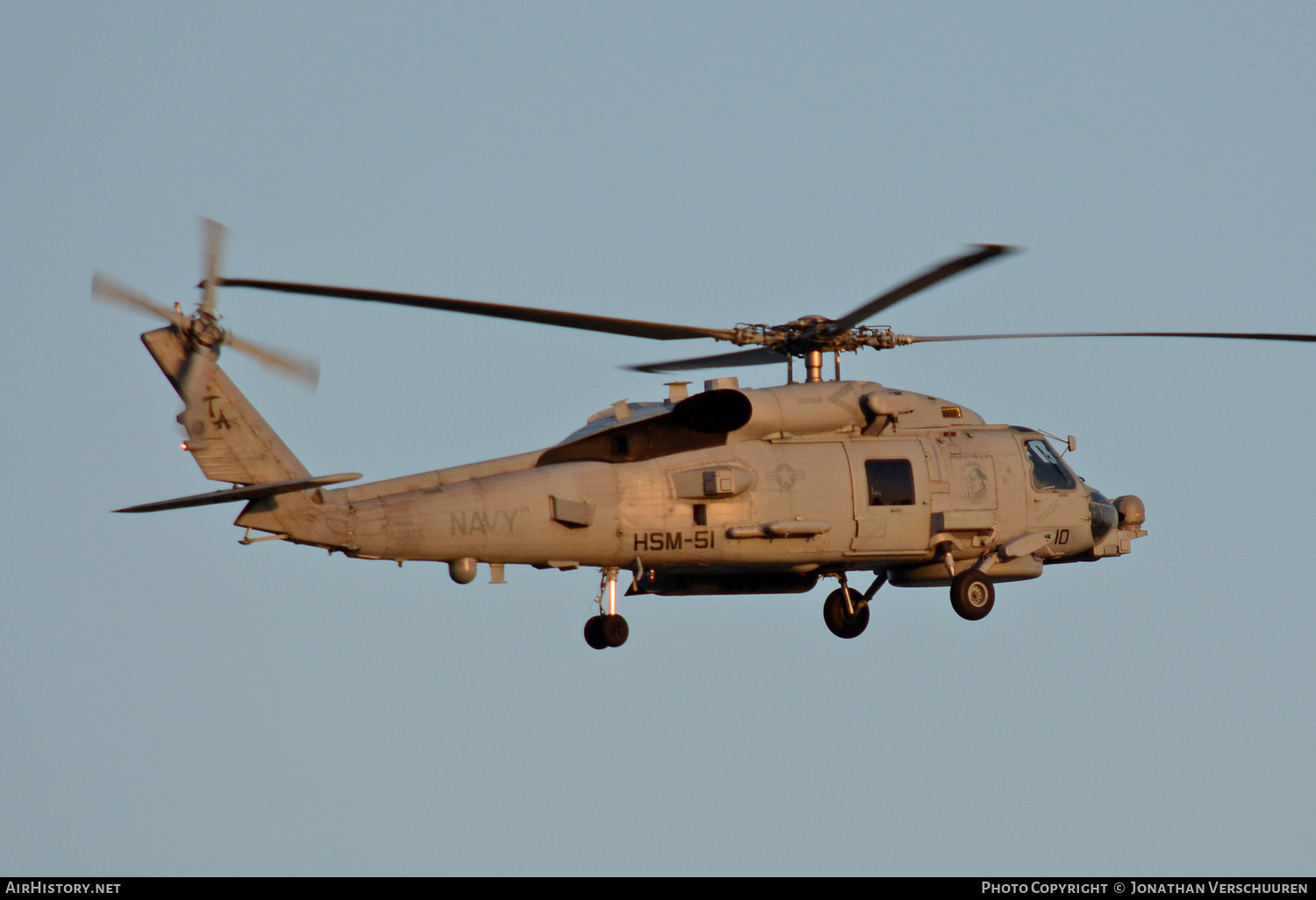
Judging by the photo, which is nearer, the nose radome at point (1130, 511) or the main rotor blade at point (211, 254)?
the main rotor blade at point (211, 254)

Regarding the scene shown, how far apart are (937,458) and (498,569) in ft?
25.0

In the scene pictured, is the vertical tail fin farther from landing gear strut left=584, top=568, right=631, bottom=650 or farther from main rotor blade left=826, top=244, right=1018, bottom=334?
main rotor blade left=826, top=244, right=1018, bottom=334

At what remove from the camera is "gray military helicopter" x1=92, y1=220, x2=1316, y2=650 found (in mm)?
25828

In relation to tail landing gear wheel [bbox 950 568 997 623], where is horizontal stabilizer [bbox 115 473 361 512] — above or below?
above

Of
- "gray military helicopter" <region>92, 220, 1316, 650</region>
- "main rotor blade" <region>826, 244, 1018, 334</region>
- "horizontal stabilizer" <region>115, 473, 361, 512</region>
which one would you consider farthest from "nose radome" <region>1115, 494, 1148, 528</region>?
"horizontal stabilizer" <region>115, 473, 361, 512</region>

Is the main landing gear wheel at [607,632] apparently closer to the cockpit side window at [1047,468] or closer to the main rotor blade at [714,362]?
the main rotor blade at [714,362]

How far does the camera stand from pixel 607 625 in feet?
95.5

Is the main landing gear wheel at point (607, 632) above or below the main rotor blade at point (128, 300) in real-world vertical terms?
below

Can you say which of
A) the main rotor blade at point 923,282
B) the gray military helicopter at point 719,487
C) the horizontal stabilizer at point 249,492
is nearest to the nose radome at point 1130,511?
the gray military helicopter at point 719,487

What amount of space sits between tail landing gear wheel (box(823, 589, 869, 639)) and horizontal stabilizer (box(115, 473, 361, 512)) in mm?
10027

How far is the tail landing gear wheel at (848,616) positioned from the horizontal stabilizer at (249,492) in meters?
10.0

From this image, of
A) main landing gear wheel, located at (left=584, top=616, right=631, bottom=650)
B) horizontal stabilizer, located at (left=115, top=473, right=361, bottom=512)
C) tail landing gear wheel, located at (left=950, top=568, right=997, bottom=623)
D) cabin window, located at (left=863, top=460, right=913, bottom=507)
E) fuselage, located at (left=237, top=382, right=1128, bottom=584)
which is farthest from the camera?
tail landing gear wheel, located at (left=950, top=568, right=997, bottom=623)

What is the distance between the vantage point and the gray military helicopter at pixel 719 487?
25.8m

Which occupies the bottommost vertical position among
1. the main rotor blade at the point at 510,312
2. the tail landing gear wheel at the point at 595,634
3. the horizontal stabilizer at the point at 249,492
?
the tail landing gear wheel at the point at 595,634
